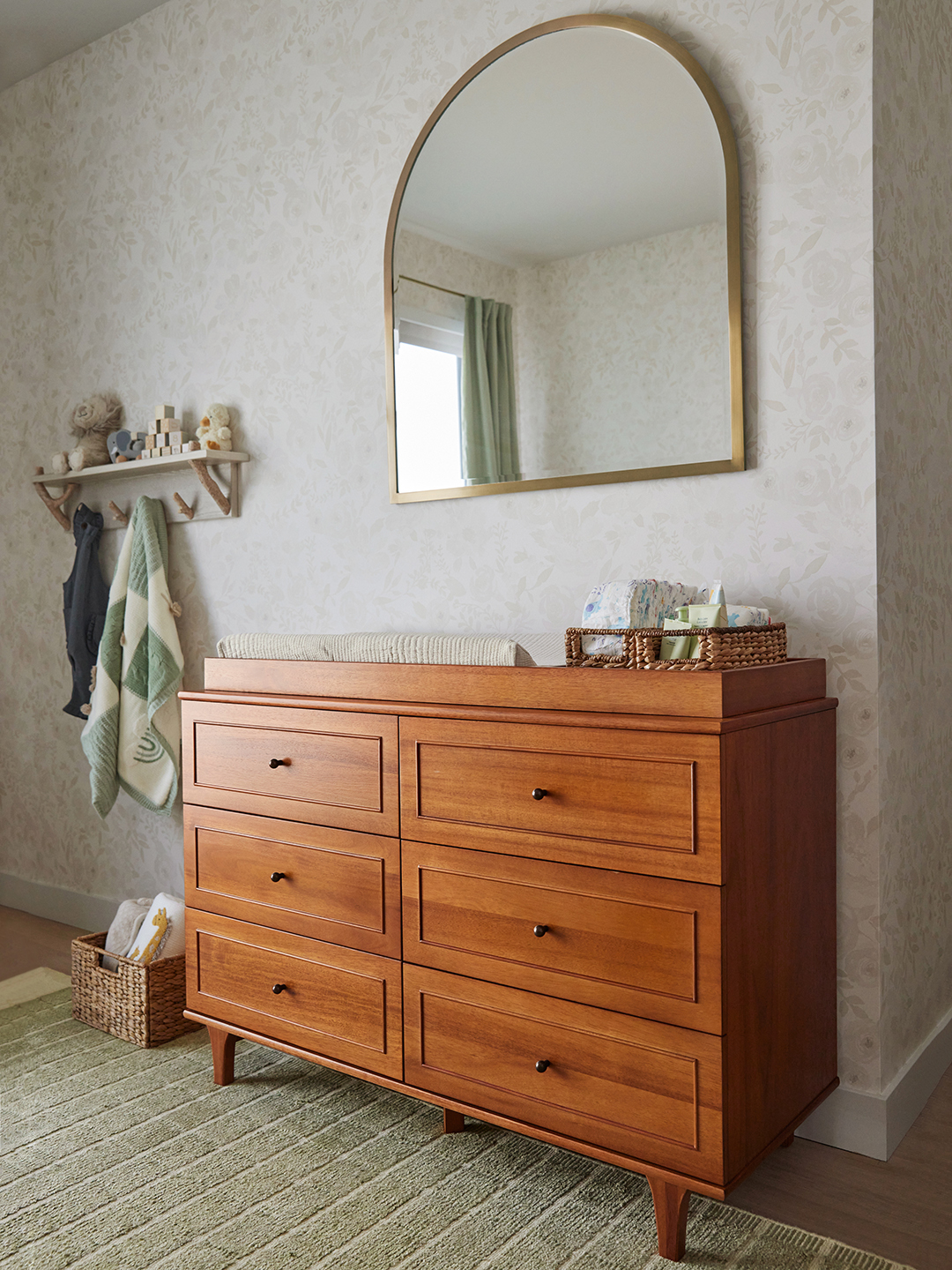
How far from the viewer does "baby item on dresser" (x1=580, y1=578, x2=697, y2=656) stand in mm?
1593

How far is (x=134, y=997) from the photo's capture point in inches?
89.8

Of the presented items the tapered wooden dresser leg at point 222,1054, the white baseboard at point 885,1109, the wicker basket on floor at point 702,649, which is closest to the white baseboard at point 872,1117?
the white baseboard at point 885,1109

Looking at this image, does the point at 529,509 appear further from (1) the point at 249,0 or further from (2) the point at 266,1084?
(1) the point at 249,0

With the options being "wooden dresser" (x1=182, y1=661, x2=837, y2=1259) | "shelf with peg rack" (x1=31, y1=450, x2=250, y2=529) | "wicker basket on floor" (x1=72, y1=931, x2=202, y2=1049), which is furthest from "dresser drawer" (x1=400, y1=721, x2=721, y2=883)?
"shelf with peg rack" (x1=31, y1=450, x2=250, y2=529)

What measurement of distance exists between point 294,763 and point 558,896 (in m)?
0.63

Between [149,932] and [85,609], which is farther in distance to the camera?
[85,609]

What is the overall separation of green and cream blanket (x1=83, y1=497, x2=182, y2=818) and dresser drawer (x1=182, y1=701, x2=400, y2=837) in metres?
0.74

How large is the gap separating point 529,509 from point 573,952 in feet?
3.28

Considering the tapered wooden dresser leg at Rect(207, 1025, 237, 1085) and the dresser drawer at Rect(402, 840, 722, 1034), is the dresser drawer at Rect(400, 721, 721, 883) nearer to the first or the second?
the dresser drawer at Rect(402, 840, 722, 1034)

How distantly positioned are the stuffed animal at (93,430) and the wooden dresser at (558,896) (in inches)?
53.8

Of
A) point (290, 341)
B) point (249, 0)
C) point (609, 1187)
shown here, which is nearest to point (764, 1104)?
point (609, 1187)

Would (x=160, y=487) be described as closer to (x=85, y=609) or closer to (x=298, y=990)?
(x=85, y=609)

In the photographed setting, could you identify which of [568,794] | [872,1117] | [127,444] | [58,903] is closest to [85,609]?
[127,444]

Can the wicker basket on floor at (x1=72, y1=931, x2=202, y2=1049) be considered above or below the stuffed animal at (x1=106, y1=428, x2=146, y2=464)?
below
